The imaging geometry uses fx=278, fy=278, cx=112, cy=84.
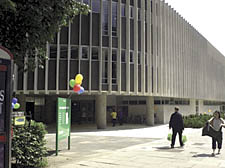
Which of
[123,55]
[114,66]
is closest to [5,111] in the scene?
[114,66]

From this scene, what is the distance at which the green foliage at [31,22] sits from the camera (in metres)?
7.97

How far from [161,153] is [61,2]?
695 centimetres

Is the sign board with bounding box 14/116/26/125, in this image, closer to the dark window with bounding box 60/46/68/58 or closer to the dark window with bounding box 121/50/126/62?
the dark window with bounding box 60/46/68/58

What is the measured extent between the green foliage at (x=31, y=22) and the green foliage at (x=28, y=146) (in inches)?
93.6

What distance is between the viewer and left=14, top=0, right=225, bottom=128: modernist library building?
73.0 ft

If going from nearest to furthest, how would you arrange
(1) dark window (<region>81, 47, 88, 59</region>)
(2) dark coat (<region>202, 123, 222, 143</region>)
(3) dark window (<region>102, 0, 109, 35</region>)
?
1. (2) dark coat (<region>202, 123, 222, 143</region>)
2. (1) dark window (<region>81, 47, 88, 59</region>)
3. (3) dark window (<region>102, 0, 109, 35</region>)

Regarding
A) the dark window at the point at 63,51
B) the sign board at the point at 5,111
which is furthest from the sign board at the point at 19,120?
the dark window at the point at 63,51

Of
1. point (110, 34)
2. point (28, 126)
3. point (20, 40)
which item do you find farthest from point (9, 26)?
point (110, 34)

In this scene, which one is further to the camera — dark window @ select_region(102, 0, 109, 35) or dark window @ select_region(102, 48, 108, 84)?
dark window @ select_region(102, 0, 109, 35)

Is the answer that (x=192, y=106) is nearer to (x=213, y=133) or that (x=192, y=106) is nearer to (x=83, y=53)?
(x=83, y=53)

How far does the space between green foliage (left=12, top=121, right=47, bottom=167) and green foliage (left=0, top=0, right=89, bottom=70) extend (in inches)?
93.6

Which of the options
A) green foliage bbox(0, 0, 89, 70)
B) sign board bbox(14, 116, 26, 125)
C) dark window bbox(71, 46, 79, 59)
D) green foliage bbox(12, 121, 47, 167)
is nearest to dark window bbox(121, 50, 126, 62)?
dark window bbox(71, 46, 79, 59)

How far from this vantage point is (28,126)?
872cm

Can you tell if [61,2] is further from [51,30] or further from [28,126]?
[28,126]
